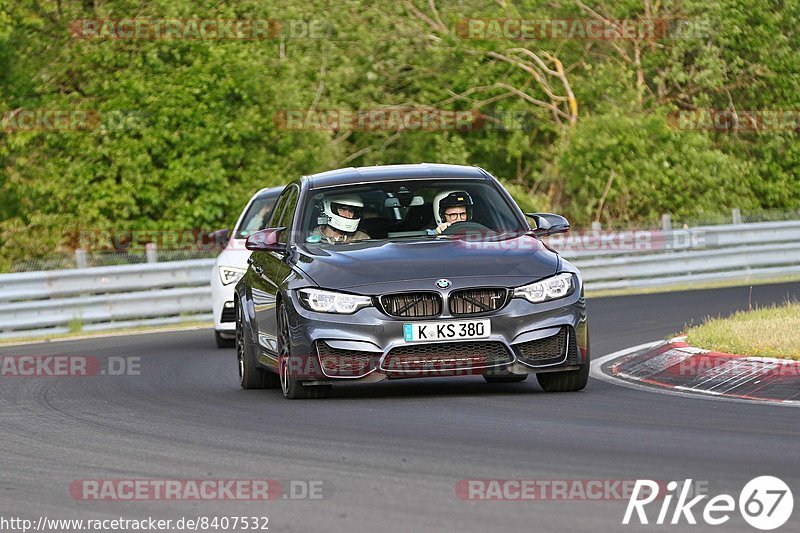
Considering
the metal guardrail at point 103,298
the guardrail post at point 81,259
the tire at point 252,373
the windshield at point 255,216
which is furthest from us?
the guardrail post at point 81,259

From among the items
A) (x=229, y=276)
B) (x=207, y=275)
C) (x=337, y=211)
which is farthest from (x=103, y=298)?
(x=337, y=211)

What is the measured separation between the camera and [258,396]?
12070 millimetres

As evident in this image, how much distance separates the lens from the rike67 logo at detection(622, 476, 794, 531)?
641 cm

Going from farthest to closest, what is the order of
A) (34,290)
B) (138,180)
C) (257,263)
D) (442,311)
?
(138,180), (34,290), (257,263), (442,311)

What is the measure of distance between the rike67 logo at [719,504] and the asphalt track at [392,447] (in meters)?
0.06

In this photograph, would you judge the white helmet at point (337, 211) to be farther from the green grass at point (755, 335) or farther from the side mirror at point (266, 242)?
the green grass at point (755, 335)

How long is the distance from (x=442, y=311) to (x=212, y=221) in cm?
2300

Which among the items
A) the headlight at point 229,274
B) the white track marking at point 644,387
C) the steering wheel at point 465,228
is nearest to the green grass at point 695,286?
the headlight at point 229,274

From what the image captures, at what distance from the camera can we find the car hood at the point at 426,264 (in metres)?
10.7

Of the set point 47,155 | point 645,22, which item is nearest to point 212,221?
point 47,155

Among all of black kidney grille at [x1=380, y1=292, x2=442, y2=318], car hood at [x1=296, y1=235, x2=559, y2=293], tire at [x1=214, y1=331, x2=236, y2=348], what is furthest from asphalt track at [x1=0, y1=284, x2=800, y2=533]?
tire at [x1=214, y1=331, x2=236, y2=348]

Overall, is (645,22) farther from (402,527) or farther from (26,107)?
(402,527)

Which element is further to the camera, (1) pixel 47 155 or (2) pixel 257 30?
(2) pixel 257 30

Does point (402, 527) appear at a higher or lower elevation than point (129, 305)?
higher
